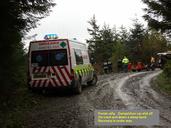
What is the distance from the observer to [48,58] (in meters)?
17.8

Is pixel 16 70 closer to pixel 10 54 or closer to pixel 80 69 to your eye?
pixel 10 54

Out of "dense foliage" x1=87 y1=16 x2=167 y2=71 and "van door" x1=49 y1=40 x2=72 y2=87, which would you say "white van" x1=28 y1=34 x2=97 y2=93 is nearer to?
"van door" x1=49 y1=40 x2=72 y2=87

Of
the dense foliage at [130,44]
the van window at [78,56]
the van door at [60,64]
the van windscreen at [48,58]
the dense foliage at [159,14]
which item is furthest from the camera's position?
the dense foliage at [130,44]

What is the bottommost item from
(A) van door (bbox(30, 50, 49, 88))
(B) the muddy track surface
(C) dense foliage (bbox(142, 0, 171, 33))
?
(B) the muddy track surface

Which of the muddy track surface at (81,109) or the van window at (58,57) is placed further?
the van window at (58,57)

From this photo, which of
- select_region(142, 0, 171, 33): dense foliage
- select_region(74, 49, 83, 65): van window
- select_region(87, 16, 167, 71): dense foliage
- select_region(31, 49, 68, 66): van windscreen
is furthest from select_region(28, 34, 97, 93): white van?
select_region(87, 16, 167, 71): dense foliage

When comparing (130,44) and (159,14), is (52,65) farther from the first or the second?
(130,44)

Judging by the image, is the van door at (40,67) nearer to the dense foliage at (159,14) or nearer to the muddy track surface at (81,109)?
the muddy track surface at (81,109)

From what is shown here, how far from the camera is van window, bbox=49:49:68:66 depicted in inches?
690

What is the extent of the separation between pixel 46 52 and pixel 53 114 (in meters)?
6.01

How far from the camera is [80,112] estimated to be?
39.6 feet

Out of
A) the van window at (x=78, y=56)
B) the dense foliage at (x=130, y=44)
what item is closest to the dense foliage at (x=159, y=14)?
the van window at (x=78, y=56)

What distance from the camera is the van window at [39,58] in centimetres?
1772

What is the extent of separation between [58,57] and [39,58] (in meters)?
0.85
